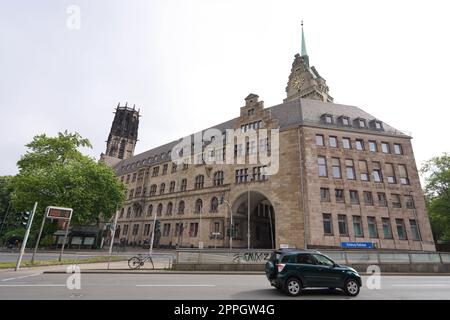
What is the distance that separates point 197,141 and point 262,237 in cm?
2294

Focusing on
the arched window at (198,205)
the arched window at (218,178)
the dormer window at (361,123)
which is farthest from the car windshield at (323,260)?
the arched window at (198,205)

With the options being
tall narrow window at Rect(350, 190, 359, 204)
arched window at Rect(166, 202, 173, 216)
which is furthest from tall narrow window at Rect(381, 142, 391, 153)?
arched window at Rect(166, 202, 173, 216)

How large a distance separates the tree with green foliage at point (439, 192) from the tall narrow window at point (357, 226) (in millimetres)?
20190

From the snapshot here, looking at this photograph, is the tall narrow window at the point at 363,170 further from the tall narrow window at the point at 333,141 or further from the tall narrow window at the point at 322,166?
the tall narrow window at the point at 322,166

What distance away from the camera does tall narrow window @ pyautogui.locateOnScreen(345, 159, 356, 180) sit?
102 feet

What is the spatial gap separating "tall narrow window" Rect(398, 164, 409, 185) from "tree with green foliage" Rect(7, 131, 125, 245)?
133 feet

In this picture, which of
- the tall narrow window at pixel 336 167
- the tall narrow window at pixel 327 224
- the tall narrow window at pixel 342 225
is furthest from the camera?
the tall narrow window at pixel 336 167

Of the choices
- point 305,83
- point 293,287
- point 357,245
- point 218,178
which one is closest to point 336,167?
point 357,245

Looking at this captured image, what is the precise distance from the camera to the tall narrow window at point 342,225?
28406mm

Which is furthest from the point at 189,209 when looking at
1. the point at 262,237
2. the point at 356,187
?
the point at 356,187

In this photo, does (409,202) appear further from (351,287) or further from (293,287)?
(293,287)

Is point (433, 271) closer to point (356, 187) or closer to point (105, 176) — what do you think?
point (356, 187)

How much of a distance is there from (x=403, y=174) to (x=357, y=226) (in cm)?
1062

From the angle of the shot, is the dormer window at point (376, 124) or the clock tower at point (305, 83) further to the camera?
the clock tower at point (305, 83)
